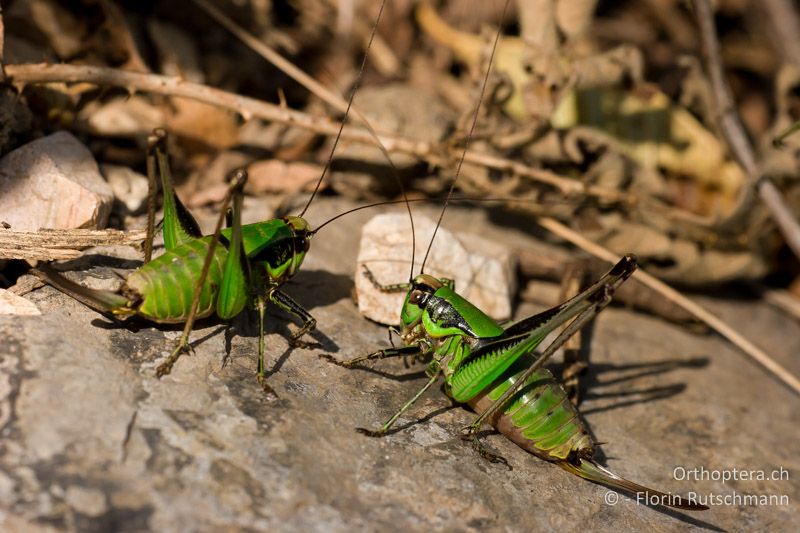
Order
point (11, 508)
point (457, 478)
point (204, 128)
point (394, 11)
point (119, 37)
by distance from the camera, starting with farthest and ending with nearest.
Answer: point (394, 11) < point (204, 128) < point (119, 37) < point (457, 478) < point (11, 508)

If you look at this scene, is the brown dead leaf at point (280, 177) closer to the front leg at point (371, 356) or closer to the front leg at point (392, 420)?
the front leg at point (371, 356)

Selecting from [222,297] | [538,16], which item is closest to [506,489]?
[222,297]

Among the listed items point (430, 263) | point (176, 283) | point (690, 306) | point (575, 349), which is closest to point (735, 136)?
point (690, 306)

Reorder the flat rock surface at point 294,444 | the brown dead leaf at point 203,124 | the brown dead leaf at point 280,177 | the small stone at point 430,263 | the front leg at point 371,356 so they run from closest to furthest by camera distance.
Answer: the flat rock surface at point 294,444 < the front leg at point 371,356 < the small stone at point 430,263 < the brown dead leaf at point 280,177 < the brown dead leaf at point 203,124

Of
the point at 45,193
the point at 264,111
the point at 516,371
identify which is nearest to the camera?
the point at 516,371

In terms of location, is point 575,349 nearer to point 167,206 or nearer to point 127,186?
point 167,206

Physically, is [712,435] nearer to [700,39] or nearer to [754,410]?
[754,410]

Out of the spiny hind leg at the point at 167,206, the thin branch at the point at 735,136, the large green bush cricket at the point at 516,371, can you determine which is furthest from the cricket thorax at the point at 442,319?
the thin branch at the point at 735,136
